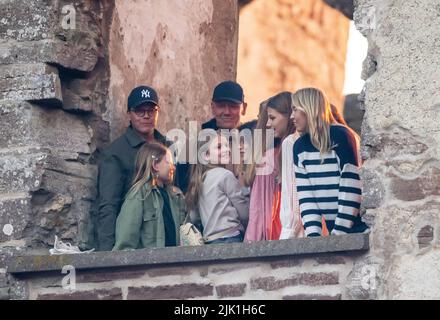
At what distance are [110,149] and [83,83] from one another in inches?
17.3

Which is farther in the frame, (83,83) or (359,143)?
(83,83)

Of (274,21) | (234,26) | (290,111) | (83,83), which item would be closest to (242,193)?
(290,111)

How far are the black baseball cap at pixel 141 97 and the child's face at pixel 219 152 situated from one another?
0.53m

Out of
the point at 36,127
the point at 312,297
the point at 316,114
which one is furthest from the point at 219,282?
the point at 36,127

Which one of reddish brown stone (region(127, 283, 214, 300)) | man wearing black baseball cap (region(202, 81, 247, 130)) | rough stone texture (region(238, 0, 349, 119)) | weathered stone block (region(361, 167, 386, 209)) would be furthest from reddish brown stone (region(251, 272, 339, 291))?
rough stone texture (region(238, 0, 349, 119))

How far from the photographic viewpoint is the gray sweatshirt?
10281 mm

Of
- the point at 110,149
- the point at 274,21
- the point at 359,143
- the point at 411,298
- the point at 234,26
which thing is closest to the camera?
the point at 411,298

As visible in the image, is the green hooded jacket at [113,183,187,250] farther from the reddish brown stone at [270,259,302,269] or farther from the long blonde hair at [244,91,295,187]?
the reddish brown stone at [270,259,302,269]

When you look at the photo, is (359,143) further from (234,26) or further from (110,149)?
(234,26)

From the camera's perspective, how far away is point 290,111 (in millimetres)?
10375

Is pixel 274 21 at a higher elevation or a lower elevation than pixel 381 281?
higher

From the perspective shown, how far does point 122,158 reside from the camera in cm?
1067

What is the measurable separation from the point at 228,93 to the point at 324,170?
135 cm

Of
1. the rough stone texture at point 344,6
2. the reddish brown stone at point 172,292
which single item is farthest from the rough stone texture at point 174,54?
the rough stone texture at point 344,6
